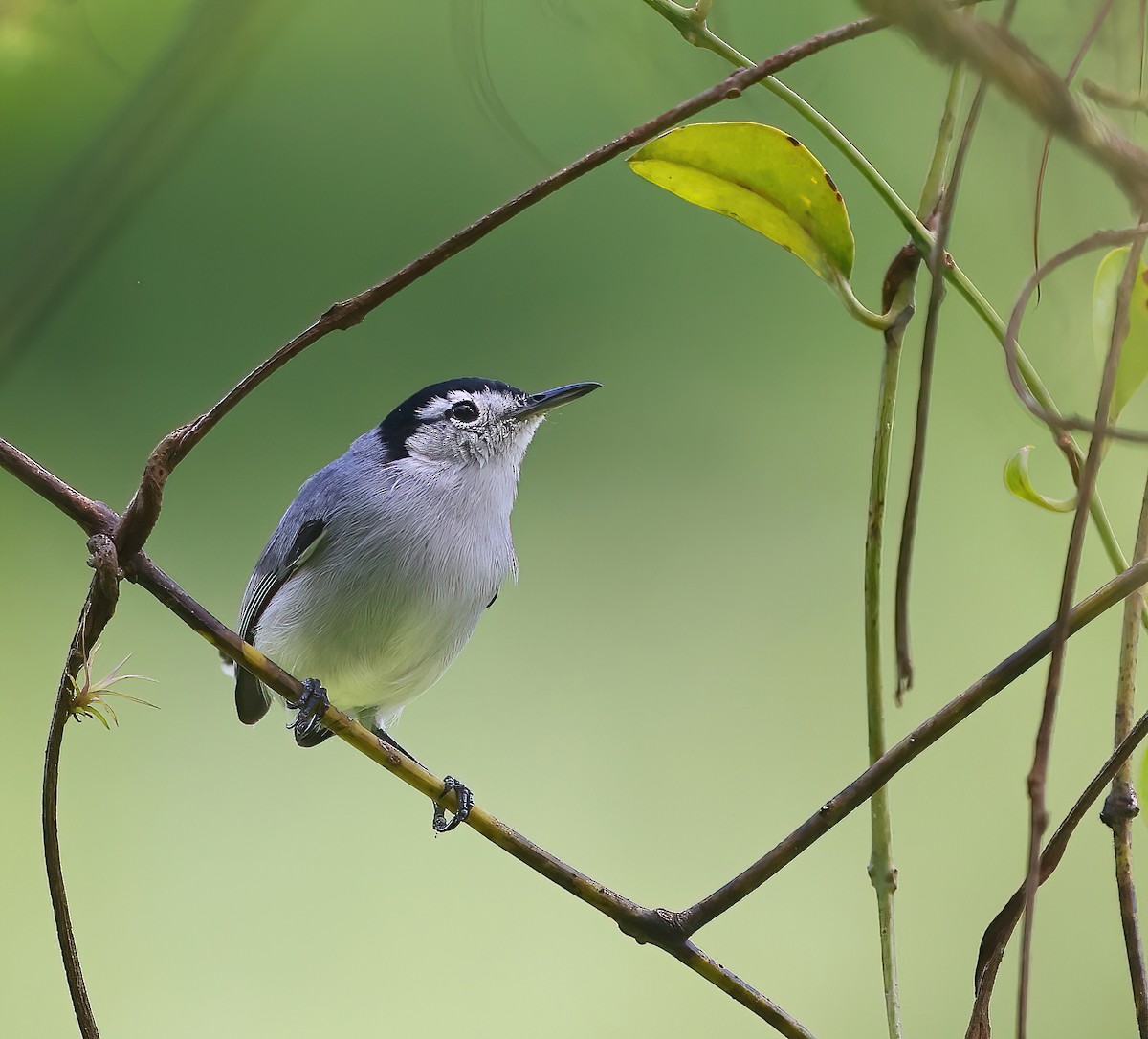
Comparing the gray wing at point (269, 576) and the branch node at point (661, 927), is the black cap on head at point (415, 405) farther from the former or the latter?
the branch node at point (661, 927)

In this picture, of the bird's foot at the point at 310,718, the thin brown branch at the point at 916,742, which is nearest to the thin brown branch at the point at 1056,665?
the thin brown branch at the point at 916,742

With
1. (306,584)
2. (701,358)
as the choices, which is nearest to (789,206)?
(306,584)

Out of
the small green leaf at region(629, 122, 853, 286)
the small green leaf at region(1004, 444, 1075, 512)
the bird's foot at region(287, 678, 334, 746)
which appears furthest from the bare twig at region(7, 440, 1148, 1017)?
the bird's foot at region(287, 678, 334, 746)

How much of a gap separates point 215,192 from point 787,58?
148cm

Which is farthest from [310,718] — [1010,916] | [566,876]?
[1010,916]

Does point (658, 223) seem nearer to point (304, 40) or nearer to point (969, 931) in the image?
point (304, 40)

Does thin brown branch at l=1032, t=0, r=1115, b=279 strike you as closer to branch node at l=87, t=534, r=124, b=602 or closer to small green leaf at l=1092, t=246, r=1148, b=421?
small green leaf at l=1092, t=246, r=1148, b=421

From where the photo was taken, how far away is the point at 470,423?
1.18 m

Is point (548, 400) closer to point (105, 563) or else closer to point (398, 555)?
point (398, 555)

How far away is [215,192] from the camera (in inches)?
67.8

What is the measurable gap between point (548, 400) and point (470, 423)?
87 millimetres

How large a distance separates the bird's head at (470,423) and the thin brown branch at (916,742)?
714 millimetres

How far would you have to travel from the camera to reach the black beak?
43.7 inches

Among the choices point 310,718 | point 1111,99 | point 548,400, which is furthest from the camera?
point 548,400
